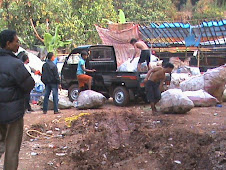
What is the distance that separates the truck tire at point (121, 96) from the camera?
10.7 meters

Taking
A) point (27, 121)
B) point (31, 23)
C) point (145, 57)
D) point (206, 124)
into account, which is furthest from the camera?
Answer: point (31, 23)

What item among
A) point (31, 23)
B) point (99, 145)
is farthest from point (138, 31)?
point (99, 145)

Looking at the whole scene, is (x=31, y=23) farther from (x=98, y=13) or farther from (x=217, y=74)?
(x=217, y=74)

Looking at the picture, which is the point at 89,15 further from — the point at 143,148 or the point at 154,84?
the point at 143,148

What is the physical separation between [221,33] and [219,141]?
11.9 meters

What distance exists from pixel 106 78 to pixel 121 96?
725 mm

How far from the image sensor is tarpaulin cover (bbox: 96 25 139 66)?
16016mm

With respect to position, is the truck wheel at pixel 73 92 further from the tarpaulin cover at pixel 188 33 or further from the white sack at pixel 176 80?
the tarpaulin cover at pixel 188 33

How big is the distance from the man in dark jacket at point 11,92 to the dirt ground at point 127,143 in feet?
3.62

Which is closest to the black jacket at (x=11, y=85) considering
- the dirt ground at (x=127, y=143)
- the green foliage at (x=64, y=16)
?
the dirt ground at (x=127, y=143)

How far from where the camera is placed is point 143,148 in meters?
5.63

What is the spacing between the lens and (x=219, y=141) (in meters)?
5.39

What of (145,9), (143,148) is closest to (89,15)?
(145,9)

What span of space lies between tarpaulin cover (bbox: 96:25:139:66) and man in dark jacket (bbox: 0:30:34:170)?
11992 mm
